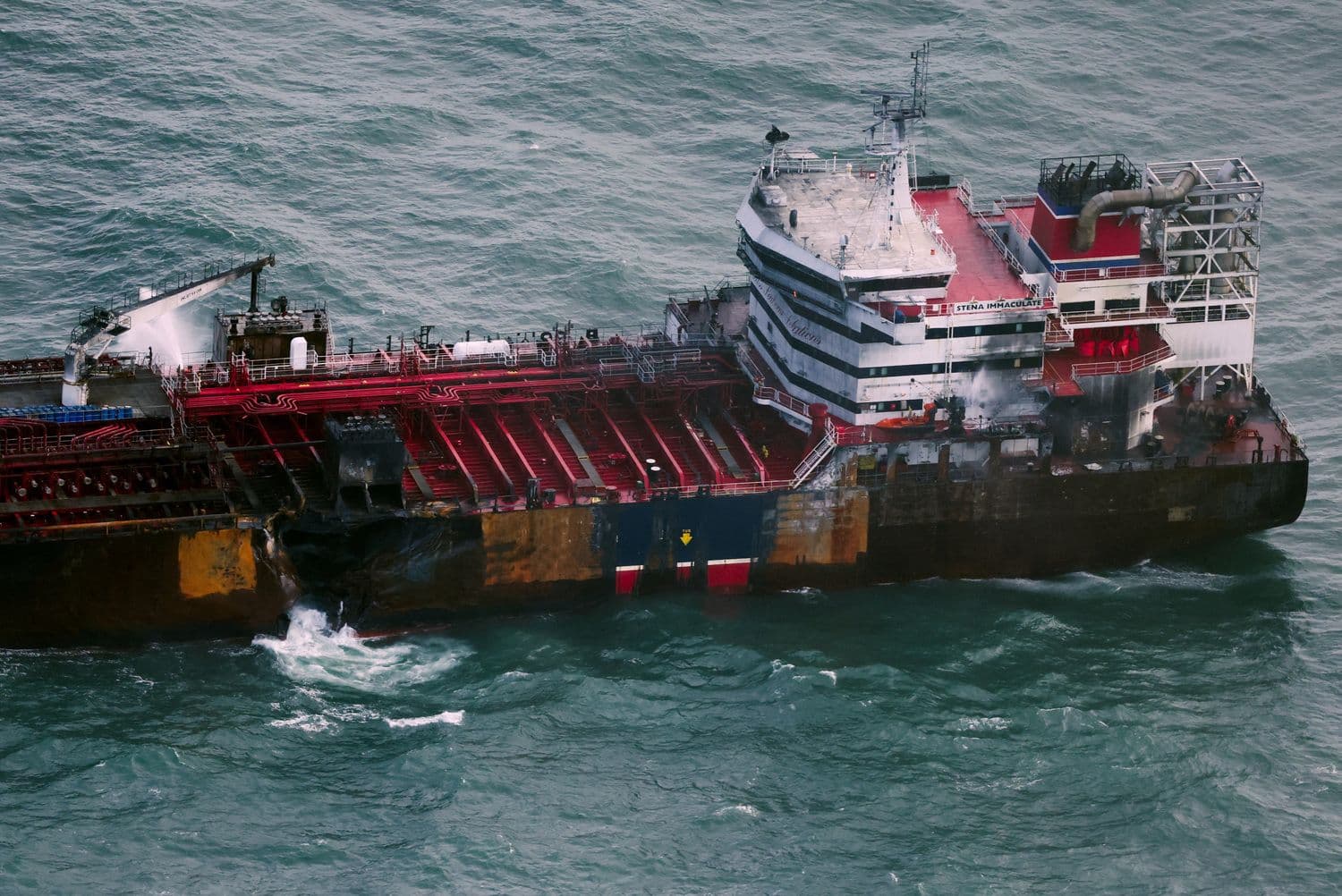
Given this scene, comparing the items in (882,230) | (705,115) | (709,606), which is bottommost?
(709,606)

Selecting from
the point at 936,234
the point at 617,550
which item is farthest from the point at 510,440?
the point at 936,234

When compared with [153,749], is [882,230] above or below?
above

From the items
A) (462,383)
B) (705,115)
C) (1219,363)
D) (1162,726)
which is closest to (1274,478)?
(1219,363)

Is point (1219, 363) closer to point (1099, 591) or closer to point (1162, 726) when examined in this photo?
point (1099, 591)

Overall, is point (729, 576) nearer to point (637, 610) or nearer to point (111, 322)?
point (637, 610)

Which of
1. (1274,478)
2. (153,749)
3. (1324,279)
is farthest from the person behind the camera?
(1324,279)

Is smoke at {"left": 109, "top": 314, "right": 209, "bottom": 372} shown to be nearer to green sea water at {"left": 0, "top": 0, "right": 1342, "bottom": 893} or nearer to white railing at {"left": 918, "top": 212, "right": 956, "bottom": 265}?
green sea water at {"left": 0, "top": 0, "right": 1342, "bottom": 893}

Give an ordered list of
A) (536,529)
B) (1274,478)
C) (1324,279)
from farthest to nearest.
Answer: (1324,279)
(1274,478)
(536,529)

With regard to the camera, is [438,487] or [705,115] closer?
[438,487]

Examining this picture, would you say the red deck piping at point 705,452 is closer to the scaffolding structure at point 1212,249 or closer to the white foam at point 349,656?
the white foam at point 349,656
